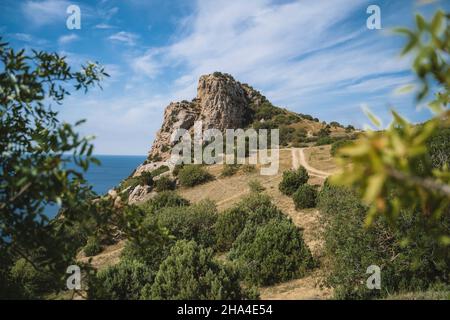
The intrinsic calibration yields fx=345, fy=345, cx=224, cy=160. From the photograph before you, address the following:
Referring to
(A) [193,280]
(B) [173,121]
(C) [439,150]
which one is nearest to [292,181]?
(C) [439,150]

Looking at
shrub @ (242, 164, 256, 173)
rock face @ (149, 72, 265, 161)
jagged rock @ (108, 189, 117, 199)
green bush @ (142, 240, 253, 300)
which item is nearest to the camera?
jagged rock @ (108, 189, 117, 199)

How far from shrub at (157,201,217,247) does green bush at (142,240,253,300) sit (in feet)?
43.5

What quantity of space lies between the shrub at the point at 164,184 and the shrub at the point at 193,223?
16490mm

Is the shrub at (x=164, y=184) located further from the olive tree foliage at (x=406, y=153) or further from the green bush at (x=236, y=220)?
the olive tree foliage at (x=406, y=153)

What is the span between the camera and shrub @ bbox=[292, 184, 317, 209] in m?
27.1

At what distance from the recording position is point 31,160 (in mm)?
3916

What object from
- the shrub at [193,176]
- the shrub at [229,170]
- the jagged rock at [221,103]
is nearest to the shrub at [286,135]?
the jagged rock at [221,103]

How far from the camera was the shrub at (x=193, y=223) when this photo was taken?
24.1 metres

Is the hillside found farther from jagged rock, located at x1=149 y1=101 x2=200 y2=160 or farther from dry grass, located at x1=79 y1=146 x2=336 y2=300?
dry grass, located at x1=79 y1=146 x2=336 y2=300

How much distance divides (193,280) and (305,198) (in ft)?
64.5

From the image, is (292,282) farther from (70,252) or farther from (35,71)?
(35,71)

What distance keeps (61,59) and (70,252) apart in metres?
2.93
